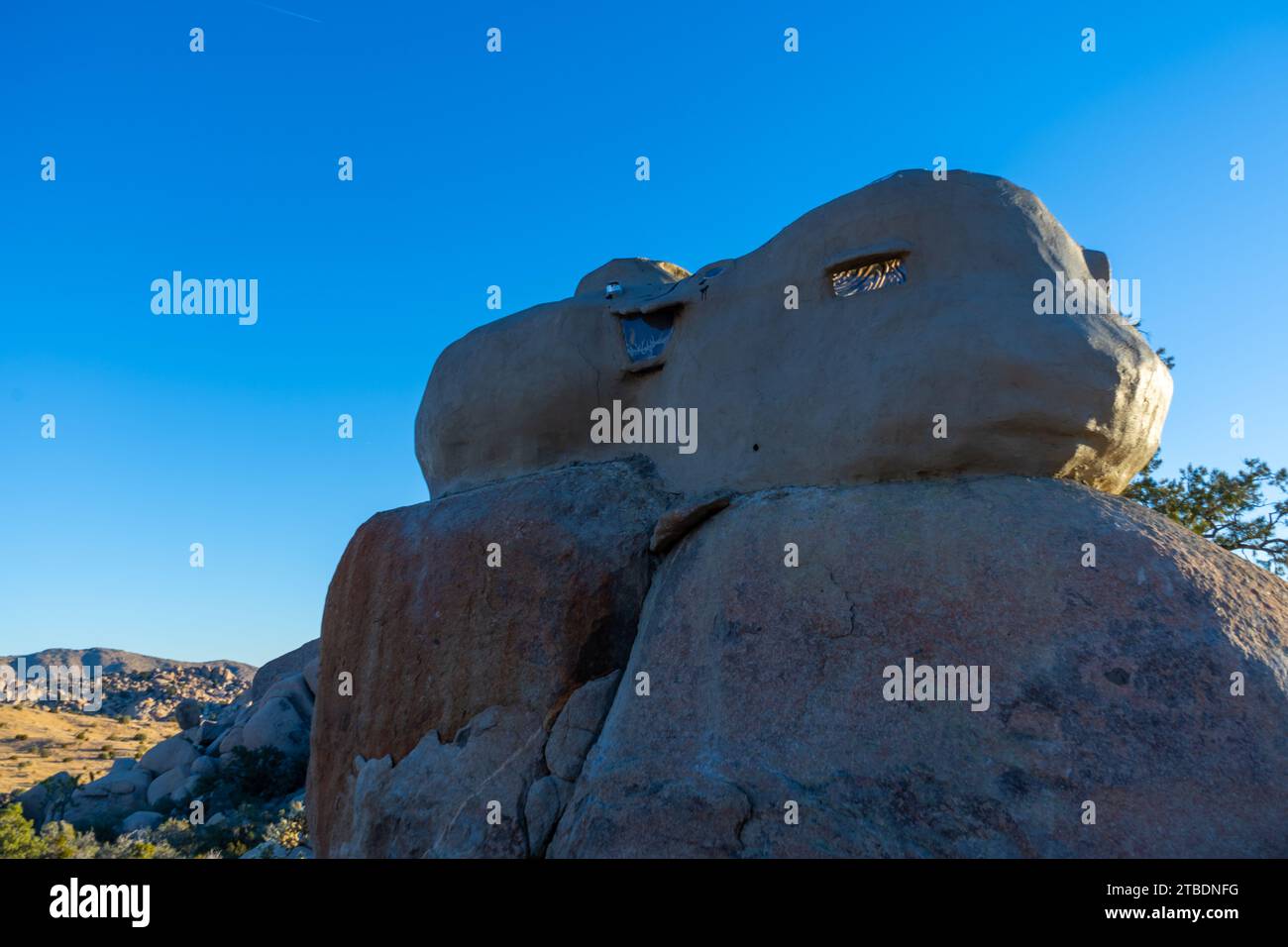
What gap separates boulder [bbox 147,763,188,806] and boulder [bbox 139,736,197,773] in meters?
0.49

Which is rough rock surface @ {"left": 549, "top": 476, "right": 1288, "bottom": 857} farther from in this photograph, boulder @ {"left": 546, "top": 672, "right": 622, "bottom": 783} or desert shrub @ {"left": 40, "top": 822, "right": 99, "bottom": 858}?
desert shrub @ {"left": 40, "top": 822, "right": 99, "bottom": 858}

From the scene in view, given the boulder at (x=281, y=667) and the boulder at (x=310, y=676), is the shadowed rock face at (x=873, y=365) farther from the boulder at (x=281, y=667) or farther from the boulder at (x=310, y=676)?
the boulder at (x=281, y=667)

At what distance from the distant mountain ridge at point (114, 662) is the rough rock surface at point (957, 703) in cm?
6160

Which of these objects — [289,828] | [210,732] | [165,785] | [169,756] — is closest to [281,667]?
[210,732]

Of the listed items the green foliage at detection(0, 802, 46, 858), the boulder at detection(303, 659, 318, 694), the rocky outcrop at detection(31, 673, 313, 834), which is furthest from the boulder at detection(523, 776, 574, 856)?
the boulder at detection(303, 659, 318, 694)

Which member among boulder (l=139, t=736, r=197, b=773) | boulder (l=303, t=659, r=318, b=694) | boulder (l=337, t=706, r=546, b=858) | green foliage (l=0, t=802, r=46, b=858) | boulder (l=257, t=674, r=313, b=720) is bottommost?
boulder (l=139, t=736, r=197, b=773)

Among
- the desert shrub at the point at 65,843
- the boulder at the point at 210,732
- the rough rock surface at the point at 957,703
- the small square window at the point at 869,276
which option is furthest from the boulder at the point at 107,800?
the small square window at the point at 869,276

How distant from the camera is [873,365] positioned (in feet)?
19.4

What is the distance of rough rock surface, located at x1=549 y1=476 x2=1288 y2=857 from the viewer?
417cm

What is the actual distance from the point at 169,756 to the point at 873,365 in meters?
21.3

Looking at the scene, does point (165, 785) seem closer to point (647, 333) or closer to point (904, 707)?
point (647, 333)

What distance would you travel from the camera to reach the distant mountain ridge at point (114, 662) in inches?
2363
